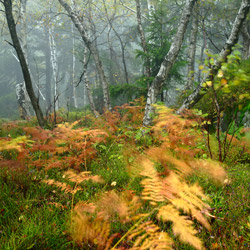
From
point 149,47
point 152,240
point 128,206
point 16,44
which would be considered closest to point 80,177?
point 128,206

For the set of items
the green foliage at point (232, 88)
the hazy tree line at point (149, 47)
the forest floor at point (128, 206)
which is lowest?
the forest floor at point (128, 206)

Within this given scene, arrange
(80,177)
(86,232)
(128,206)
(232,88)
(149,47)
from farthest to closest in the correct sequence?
(149,47) → (232,88) → (80,177) → (128,206) → (86,232)

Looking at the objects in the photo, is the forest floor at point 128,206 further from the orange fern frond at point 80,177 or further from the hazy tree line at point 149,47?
the hazy tree line at point 149,47

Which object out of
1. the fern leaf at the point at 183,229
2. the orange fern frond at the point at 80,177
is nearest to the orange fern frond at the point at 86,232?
the orange fern frond at the point at 80,177

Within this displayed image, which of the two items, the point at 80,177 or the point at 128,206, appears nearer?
the point at 128,206

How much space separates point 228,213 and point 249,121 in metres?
4.74

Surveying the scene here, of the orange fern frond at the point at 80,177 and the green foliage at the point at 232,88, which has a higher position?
the green foliage at the point at 232,88

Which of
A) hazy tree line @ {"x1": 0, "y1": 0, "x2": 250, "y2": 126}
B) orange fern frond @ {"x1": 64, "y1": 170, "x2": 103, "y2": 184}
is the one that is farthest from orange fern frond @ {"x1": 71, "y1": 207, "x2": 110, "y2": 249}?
hazy tree line @ {"x1": 0, "y1": 0, "x2": 250, "y2": 126}

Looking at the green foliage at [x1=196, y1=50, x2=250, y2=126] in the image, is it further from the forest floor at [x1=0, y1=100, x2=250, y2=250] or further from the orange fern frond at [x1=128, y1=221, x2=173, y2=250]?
the orange fern frond at [x1=128, y1=221, x2=173, y2=250]

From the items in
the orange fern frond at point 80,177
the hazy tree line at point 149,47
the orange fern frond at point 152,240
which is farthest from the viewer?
the hazy tree line at point 149,47

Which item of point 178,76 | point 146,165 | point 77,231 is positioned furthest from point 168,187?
point 178,76

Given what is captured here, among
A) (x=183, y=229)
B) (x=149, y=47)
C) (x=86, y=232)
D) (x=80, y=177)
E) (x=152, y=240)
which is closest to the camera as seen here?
(x=183, y=229)

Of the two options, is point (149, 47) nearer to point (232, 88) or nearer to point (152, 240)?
point (232, 88)

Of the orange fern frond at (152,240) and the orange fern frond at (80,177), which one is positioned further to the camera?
the orange fern frond at (80,177)
